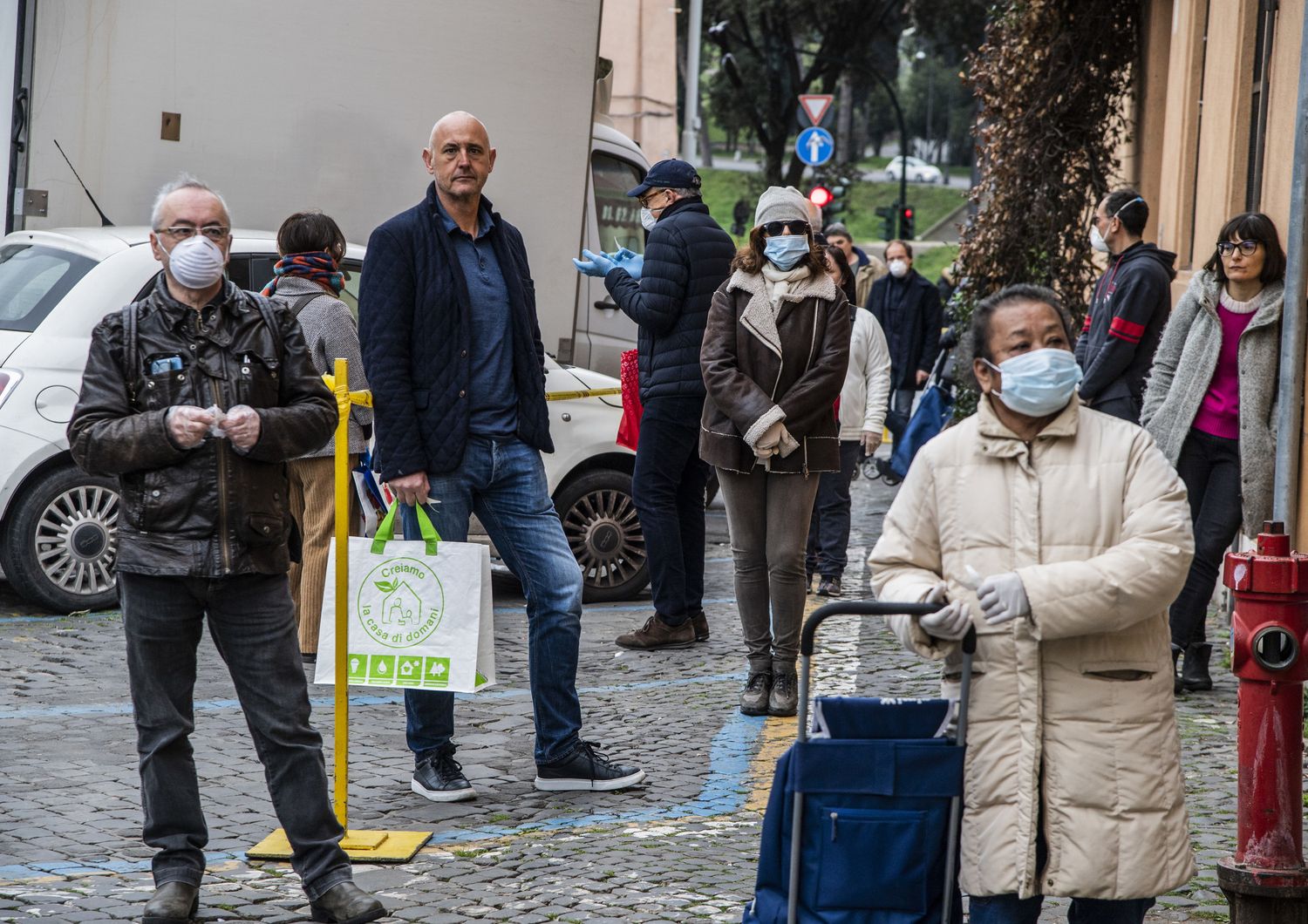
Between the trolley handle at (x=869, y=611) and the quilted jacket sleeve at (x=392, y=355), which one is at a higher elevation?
the quilted jacket sleeve at (x=392, y=355)

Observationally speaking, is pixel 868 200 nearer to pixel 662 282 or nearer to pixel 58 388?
pixel 58 388

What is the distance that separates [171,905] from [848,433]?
238 inches

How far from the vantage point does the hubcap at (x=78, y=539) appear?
27.2ft

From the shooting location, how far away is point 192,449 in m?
4.24

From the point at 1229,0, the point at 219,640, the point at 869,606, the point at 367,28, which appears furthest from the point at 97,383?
the point at 1229,0

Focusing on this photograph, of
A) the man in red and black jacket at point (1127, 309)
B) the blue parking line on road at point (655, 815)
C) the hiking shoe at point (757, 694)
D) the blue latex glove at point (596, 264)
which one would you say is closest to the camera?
the blue parking line on road at point (655, 815)

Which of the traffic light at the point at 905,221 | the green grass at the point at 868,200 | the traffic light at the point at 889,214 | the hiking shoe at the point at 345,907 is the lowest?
the hiking shoe at the point at 345,907

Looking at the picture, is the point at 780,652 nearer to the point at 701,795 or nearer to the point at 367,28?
the point at 701,795

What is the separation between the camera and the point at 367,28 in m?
9.80

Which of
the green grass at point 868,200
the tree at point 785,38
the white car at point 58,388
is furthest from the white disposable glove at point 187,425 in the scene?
the green grass at point 868,200

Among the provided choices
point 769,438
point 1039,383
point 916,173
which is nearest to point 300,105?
point 769,438

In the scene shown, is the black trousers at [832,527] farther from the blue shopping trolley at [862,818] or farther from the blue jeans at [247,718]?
the blue shopping trolley at [862,818]

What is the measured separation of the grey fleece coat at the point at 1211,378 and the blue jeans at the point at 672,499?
203 centimetres

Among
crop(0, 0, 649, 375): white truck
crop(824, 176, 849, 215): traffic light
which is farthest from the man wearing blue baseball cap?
crop(824, 176, 849, 215): traffic light
